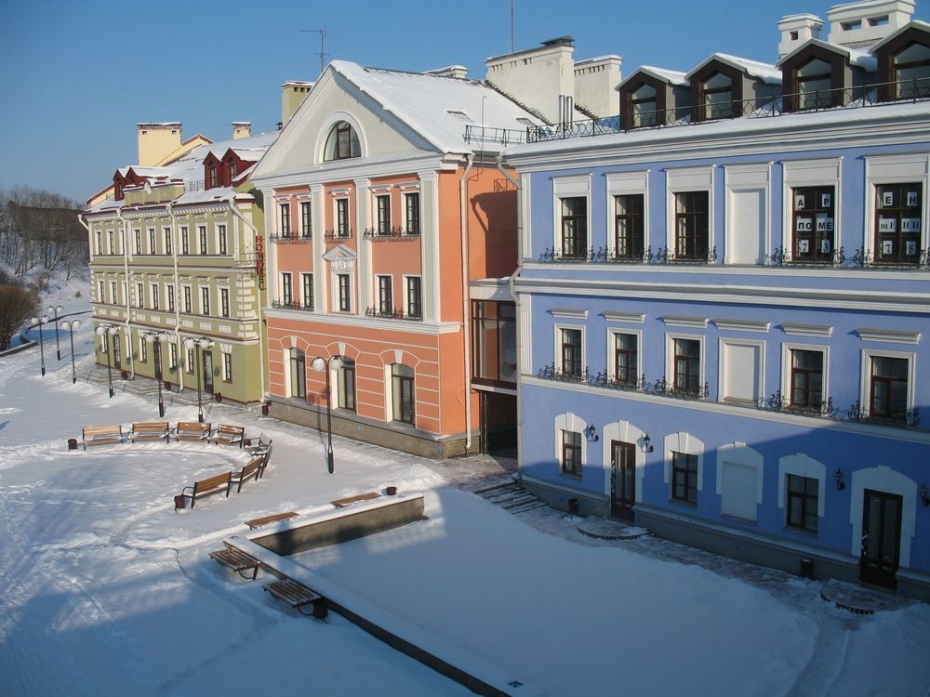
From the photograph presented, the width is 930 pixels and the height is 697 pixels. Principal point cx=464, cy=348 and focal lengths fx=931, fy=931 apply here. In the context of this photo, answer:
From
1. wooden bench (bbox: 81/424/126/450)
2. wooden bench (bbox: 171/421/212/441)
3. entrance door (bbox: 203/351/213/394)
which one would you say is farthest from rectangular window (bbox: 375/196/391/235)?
entrance door (bbox: 203/351/213/394)

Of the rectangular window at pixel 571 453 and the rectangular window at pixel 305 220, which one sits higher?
the rectangular window at pixel 305 220

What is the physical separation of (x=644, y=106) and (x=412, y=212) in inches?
340

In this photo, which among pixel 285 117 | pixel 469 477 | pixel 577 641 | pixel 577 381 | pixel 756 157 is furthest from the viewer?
pixel 285 117

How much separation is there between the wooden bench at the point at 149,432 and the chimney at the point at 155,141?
941 inches

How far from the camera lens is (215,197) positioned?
36.7 m

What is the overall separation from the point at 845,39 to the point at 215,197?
955 inches

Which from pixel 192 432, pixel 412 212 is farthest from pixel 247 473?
pixel 412 212

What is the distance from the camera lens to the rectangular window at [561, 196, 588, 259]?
72.3ft

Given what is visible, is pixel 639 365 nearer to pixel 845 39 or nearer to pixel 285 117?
pixel 845 39

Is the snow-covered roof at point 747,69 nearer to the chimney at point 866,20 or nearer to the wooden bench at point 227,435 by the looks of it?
the chimney at point 866,20

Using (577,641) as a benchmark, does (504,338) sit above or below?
above

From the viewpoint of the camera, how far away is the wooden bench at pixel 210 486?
2253 centimetres

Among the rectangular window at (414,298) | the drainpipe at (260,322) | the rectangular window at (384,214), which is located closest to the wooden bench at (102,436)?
the drainpipe at (260,322)

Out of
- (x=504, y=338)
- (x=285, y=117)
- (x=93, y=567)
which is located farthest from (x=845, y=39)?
(x=285, y=117)
